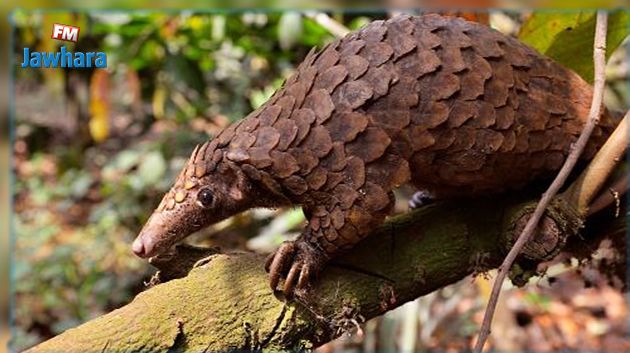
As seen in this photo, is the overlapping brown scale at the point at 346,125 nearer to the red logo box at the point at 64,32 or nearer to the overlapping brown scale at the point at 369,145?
the overlapping brown scale at the point at 369,145

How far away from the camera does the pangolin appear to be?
0.80 meters

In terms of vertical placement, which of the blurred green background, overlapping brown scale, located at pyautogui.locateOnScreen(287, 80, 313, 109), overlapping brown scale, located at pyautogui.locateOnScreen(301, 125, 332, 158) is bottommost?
the blurred green background

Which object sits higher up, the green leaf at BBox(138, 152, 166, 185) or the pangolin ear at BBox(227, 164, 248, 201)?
the pangolin ear at BBox(227, 164, 248, 201)

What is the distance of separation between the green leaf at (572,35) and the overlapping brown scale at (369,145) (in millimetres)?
376

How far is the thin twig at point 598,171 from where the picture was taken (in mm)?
869

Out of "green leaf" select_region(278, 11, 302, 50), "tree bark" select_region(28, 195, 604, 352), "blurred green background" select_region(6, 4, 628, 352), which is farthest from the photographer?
"blurred green background" select_region(6, 4, 628, 352)

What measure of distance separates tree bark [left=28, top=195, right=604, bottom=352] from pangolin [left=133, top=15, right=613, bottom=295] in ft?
0.12

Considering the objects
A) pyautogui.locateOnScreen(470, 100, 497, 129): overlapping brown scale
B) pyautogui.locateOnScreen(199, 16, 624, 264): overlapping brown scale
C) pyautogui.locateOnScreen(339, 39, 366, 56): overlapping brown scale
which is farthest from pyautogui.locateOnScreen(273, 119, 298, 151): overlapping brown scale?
pyautogui.locateOnScreen(470, 100, 497, 129): overlapping brown scale

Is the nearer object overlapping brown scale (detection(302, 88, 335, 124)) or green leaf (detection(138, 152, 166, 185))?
overlapping brown scale (detection(302, 88, 335, 124))

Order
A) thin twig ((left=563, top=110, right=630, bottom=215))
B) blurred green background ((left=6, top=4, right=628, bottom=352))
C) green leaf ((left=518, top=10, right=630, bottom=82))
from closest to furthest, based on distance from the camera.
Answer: thin twig ((left=563, top=110, right=630, bottom=215)), green leaf ((left=518, top=10, right=630, bottom=82)), blurred green background ((left=6, top=4, right=628, bottom=352))

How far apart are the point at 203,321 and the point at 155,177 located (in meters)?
1.47

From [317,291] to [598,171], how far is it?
37 centimetres

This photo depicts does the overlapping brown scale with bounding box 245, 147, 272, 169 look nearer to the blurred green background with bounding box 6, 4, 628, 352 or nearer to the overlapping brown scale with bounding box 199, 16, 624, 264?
the overlapping brown scale with bounding box 199, 16, 624, 264

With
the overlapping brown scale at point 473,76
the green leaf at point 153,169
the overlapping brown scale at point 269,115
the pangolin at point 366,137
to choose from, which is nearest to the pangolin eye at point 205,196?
the pangolin at point 366,137
